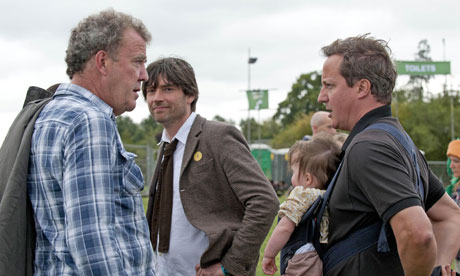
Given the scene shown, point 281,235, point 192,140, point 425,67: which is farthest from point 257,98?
point 281,235

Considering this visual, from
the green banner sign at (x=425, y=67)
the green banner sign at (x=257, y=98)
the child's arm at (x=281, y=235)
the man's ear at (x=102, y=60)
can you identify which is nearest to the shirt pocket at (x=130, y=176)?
the man's ear at (x=102, y=60)

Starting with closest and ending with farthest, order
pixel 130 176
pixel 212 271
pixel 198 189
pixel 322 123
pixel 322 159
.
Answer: pixel 130 176
pixel 322 159
pixel 212 271
pixel 198 189
pixel 322 123

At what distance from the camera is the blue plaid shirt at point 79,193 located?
1953 mm

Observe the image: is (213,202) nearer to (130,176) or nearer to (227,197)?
(227,197)

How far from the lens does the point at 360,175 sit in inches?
91.0

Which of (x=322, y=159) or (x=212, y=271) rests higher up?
(x=322, y=159)

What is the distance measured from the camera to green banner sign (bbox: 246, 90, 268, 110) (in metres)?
31.2

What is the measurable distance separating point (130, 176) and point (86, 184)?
0.23 metres

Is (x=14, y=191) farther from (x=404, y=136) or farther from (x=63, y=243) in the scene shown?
(x=404, y=136)

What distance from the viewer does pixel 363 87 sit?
263 centimetres

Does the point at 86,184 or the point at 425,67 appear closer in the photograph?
the point at 86,184

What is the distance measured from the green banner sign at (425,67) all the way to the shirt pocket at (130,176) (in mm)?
24972

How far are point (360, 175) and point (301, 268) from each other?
2.08ft

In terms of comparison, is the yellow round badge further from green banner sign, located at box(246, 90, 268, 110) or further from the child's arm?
green banner sign, located at box(246, 90, 268, 110)
